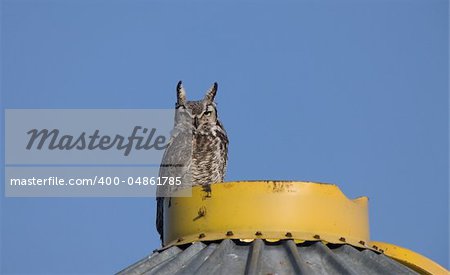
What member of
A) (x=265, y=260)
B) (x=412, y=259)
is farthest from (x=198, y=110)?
(x=265, y=260)

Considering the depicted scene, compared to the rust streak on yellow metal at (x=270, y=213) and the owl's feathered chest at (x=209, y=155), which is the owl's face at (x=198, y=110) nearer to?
the owl's feathered chest at (x=209, y=155)

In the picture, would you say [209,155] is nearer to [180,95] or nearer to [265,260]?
[180,95]

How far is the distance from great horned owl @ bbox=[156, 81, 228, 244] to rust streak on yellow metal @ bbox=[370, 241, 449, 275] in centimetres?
365

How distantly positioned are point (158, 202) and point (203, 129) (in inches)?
55.5

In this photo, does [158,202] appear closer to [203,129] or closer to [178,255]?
[203,129]

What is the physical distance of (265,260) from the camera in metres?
4.55

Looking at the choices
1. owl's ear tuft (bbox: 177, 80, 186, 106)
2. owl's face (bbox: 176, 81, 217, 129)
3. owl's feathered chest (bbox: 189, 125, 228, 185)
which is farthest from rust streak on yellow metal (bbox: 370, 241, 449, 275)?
owl's ear tuft (bbox: 177, 80, 186, 106)

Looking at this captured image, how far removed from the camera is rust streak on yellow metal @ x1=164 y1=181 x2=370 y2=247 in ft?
16.1

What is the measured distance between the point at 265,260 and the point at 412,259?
1.53 metres

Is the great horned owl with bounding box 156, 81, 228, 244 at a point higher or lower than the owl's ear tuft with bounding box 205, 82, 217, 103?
lower

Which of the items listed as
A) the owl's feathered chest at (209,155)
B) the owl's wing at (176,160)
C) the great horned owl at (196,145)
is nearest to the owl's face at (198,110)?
the great horned owl at (196,145)

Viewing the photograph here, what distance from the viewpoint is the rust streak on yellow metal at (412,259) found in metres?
5.71

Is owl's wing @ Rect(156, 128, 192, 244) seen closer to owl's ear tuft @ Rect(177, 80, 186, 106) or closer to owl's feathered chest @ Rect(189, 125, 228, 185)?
owl's feathered chest @ Rect(189, 125, 228, 185)

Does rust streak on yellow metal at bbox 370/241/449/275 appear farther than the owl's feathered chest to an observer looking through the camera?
No
